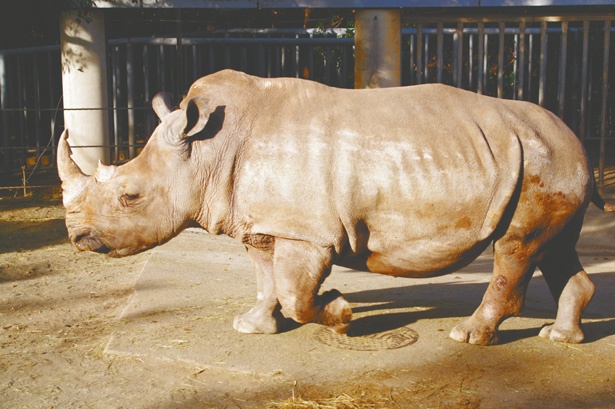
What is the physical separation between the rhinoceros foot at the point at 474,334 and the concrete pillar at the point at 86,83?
687 centimetres

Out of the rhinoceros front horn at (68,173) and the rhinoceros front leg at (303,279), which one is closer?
the rhinoceros front leg at (303,279)

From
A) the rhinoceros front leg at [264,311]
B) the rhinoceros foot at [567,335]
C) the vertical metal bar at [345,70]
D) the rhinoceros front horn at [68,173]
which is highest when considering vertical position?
the vertical metal bar at [345,70]

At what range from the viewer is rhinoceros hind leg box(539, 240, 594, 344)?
5.17 metres

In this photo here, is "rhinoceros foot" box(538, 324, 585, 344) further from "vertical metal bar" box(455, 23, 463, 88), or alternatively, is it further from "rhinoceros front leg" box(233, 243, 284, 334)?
"vertical metal bar" box(455, 23, 463, 88)

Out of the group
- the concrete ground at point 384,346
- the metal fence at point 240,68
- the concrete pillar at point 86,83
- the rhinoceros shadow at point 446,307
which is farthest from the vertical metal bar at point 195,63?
the rhinoceros shadow at point 446,307

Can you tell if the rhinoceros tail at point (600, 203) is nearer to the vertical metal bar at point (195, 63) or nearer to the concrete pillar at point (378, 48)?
the concrete pillar at point (378, 48)

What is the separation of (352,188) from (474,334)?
47.5 inches

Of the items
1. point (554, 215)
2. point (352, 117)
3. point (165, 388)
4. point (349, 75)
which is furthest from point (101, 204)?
point (349, 75)

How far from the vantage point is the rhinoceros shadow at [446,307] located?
5.50m

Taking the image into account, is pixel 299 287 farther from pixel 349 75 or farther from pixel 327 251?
pixel 349 75

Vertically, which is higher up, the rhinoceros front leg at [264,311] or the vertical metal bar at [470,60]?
the vertical metal bar at [470,60]

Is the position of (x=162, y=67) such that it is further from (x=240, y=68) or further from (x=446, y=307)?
(x=446, y=307)

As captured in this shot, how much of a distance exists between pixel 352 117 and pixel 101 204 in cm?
161

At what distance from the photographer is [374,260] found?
5039 millimetres
